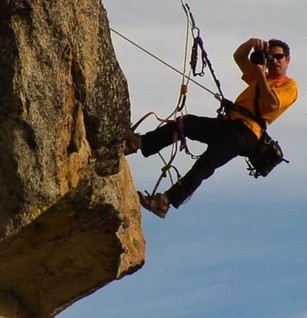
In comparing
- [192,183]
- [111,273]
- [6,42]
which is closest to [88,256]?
[111,273]

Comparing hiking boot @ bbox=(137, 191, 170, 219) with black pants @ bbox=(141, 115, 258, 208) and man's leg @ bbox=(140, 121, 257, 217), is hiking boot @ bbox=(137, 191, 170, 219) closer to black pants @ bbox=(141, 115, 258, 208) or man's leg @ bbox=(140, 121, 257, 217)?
man's leg @ bbox=(140, 121, 257, 217)

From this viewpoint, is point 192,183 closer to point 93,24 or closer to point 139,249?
point 139,249

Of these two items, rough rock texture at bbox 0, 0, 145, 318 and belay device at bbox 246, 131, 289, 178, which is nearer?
rough rock texture at bbox 0, 0, 145, 318

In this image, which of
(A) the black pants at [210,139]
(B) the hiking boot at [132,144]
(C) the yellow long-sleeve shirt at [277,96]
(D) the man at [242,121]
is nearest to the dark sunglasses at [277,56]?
(D) the man at [242,121]

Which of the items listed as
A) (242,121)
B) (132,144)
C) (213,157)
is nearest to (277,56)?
(242,121)

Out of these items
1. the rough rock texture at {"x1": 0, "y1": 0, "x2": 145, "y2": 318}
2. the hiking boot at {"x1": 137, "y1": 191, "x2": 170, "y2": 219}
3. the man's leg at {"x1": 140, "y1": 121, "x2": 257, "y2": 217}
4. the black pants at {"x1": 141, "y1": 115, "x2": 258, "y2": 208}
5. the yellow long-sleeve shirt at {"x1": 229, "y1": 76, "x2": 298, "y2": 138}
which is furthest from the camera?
the yellow long-sleeve shirt at {"x1": 229, "y1": 76, "x2": 298, "y2": 138}

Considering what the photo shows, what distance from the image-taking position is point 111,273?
11.1 meters

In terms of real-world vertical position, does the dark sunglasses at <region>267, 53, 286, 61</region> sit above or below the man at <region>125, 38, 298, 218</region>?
above

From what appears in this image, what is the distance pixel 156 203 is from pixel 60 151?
8.43ft

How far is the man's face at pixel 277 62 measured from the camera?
12.5m

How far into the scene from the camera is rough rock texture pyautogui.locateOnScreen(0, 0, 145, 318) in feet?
30.0

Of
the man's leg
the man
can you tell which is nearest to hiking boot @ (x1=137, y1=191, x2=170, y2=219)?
the man's leg

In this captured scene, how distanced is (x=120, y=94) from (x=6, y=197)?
1362mm

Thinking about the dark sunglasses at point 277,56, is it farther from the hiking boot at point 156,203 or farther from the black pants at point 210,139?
the hiking boot at point 156,203
